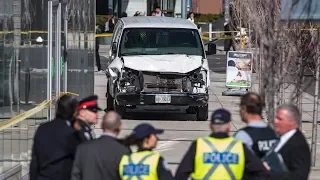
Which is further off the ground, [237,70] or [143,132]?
[143,132]

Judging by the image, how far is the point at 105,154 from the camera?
6340 millimetres

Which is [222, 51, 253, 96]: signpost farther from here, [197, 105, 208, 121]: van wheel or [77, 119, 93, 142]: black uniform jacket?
[77, 119, 93, 142]: black uniform jacket

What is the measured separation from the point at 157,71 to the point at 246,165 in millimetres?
10553

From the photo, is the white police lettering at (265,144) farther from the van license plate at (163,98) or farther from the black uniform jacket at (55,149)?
the van license plate at (163,98)

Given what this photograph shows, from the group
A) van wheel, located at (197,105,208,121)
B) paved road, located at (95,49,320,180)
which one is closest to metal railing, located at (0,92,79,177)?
paved road, located at (95,49,320,180)

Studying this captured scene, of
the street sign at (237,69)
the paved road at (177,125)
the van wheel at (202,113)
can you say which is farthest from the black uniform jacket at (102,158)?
the street sign at (237,69)

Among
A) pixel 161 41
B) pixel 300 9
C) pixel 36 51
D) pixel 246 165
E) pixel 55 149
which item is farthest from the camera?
pixel 161 41

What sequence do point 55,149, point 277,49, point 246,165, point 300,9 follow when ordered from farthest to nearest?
point 277,49 < point 300,9 < point 55,149 < point 246,165

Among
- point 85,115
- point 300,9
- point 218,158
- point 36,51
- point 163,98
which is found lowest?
point 163,98

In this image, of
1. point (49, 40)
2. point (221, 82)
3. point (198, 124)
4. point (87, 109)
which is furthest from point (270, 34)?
point (221, 82)

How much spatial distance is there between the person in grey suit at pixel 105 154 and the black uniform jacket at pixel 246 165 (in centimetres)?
44

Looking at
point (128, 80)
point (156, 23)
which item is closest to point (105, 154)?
point (128, 80)

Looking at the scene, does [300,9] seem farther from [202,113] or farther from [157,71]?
[202,113]

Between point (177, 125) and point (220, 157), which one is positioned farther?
point (177, 125)
